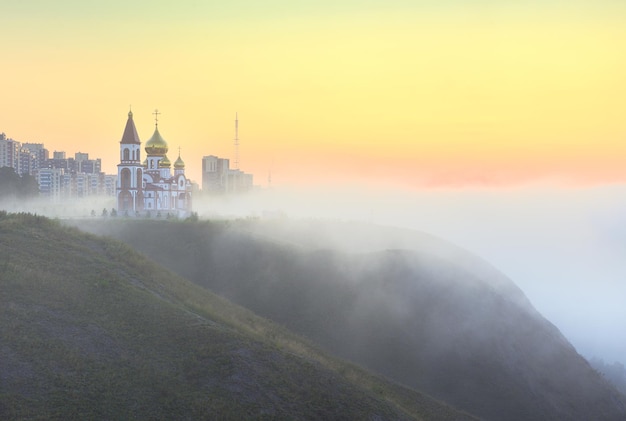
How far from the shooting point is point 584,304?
111m

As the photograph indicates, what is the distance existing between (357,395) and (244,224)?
42429mm

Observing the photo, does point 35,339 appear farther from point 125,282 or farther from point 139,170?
point 139,170

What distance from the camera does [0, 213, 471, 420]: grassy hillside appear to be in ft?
73.8

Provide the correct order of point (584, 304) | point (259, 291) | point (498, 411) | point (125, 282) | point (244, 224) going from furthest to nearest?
1. point (584, 304)
2. point (244, 224)
3. point (259, 291)
4. point (498, 411)
5. point (125, 282)

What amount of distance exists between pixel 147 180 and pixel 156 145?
4.33 m

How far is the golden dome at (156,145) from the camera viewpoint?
264ft

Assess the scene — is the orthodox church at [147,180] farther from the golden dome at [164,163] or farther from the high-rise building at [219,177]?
the high-rise building at [219,177]

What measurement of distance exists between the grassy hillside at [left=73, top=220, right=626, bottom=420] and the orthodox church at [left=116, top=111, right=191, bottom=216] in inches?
686

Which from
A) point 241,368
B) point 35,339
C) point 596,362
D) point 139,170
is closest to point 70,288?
point 35,339

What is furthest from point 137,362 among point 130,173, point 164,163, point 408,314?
point 164,163

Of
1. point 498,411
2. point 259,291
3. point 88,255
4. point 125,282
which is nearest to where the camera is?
point 125,282

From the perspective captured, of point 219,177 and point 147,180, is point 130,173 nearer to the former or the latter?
point 147,180

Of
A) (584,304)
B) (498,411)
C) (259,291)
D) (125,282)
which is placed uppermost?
(125,282)

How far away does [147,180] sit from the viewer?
7950 cm
